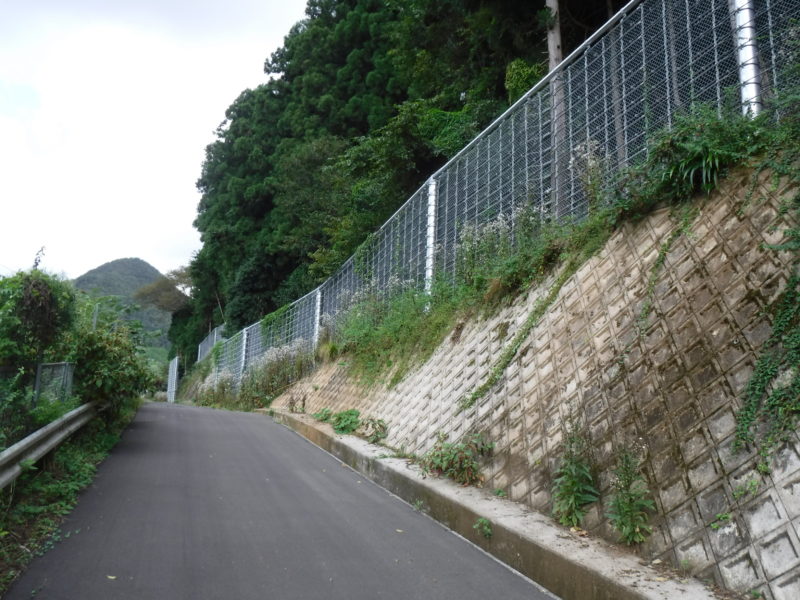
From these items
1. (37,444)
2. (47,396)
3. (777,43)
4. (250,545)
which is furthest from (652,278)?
(47,396)

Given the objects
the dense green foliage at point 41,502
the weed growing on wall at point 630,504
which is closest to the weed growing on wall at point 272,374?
the dense green foliage at point 41,502

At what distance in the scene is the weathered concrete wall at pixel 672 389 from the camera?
127 inches

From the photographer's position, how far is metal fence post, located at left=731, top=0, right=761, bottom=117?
19.0 ft

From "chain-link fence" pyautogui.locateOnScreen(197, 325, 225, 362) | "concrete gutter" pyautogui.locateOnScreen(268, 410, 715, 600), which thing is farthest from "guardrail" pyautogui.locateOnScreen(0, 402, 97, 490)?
"chain-link fence" pyautogui.locateOnScreen(197, 325, 225, 362)

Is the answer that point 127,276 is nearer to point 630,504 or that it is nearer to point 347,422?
point 347,422

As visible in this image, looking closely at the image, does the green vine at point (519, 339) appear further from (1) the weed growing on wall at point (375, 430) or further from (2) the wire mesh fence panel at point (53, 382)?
(2) the wire mesh fence panel at point (53, 382)

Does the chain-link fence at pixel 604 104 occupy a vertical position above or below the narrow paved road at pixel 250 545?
above

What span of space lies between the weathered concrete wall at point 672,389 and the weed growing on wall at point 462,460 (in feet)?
0.45

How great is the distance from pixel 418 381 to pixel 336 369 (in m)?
5.60

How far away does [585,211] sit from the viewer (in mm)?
7781

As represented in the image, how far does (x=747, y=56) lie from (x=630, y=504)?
15.0 ft

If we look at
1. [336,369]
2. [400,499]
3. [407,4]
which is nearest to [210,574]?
[400,499]

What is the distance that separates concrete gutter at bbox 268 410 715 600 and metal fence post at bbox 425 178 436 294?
5491 mm

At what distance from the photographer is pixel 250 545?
14.2ft
